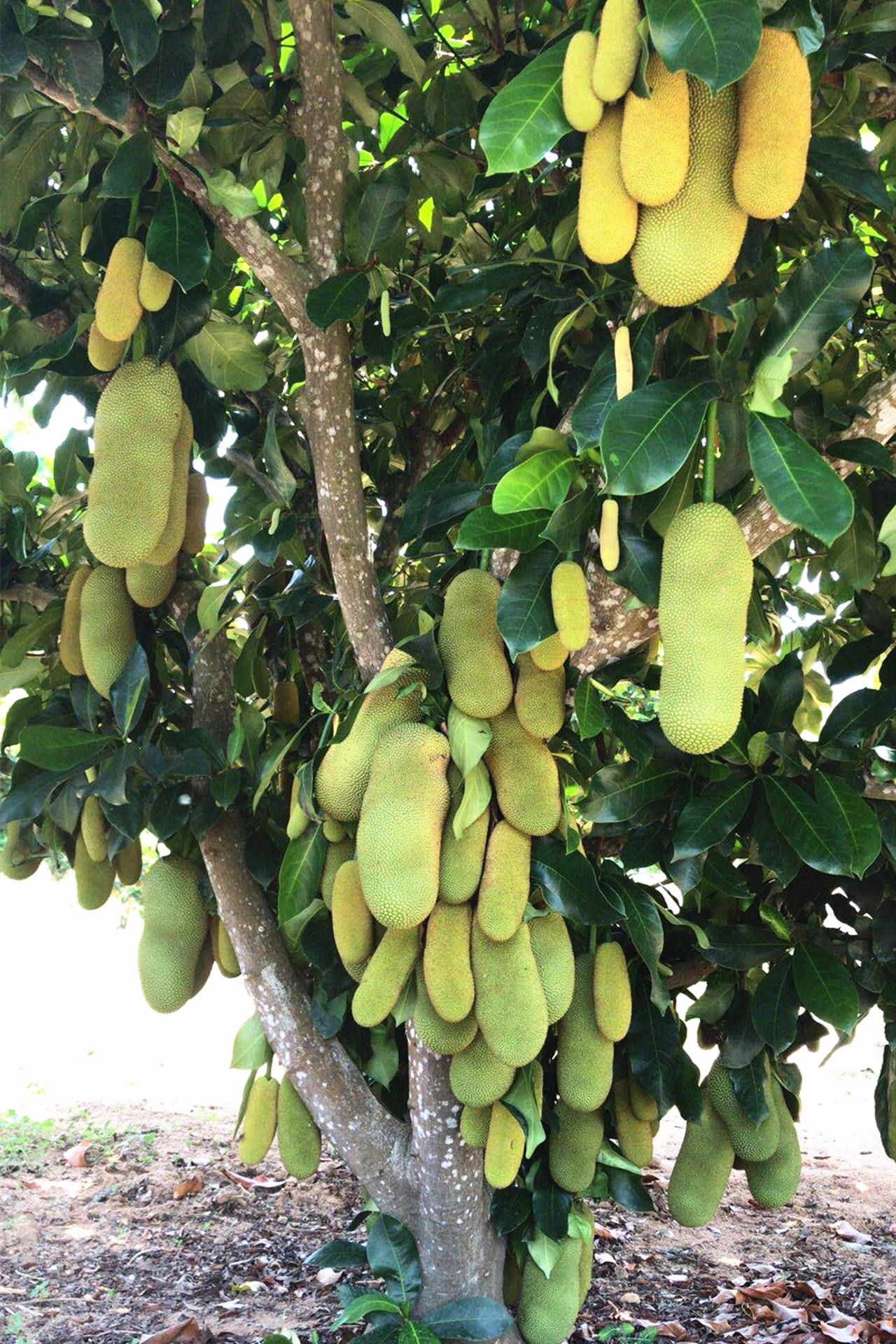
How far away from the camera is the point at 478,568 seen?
1.18m

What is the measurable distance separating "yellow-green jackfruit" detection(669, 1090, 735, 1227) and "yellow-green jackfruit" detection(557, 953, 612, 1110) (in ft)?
0.78

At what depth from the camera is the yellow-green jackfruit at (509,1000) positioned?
1079 mm

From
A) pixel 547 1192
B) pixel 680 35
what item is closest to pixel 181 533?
pixel 680 35

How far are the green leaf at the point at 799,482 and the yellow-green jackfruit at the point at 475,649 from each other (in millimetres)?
338

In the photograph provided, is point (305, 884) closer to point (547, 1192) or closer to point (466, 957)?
point (466, 957)

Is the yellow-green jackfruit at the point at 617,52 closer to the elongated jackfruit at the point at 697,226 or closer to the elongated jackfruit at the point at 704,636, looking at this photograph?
the elongated jackfruit at the point at 697,226

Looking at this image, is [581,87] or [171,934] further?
[171,934]

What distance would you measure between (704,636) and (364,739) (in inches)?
18.3

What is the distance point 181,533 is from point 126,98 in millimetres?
469

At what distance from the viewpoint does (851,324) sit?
1595mm

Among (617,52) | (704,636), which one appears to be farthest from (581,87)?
(704,636)

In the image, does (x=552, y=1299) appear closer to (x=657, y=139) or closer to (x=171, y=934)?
(x=171, y=934)

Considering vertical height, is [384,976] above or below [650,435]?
below

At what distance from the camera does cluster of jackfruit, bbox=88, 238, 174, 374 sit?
1169 mm
